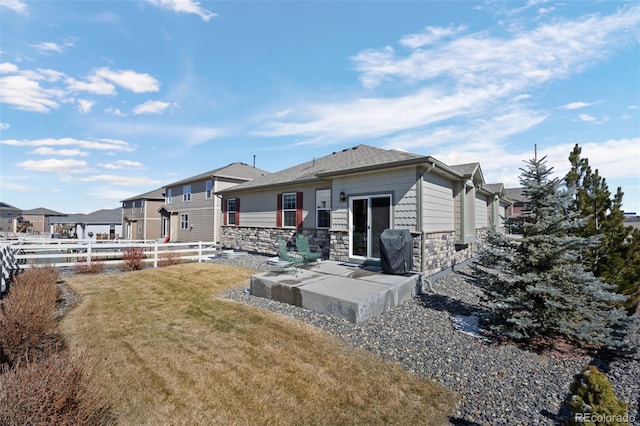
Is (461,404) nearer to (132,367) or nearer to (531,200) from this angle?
(531,200)

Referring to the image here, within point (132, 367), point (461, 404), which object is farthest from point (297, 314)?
point (461, 404)

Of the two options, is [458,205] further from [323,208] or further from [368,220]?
[323,208]

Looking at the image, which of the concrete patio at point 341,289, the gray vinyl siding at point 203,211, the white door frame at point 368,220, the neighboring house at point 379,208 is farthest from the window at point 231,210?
the concrete patio at point 341,289

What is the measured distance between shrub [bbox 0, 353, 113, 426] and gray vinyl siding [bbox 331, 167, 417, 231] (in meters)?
7.12

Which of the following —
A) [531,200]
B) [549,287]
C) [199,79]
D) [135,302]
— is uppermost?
[199,79]

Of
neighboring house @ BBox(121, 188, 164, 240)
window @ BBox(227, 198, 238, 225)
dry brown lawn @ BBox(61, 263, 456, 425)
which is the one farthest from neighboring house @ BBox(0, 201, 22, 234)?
dry brown lawn @ BBox(61, 263, 456, 425)

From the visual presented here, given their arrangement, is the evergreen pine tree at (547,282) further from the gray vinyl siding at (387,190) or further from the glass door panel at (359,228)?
the glass door panel at (359,228)

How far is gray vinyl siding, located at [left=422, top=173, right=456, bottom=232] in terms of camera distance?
787 centimetres

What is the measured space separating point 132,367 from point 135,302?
3.47 metres

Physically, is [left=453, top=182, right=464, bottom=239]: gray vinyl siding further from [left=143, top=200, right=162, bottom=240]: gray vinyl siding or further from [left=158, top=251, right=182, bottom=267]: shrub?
[left=143, top=200, right=162, bottom=240]: gray vinyl siding

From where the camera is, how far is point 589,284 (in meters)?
4.12

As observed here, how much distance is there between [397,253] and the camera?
7.19m

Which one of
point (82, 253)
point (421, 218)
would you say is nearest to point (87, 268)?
point (82, 253)

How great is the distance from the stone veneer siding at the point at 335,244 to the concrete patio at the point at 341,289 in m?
1.25
